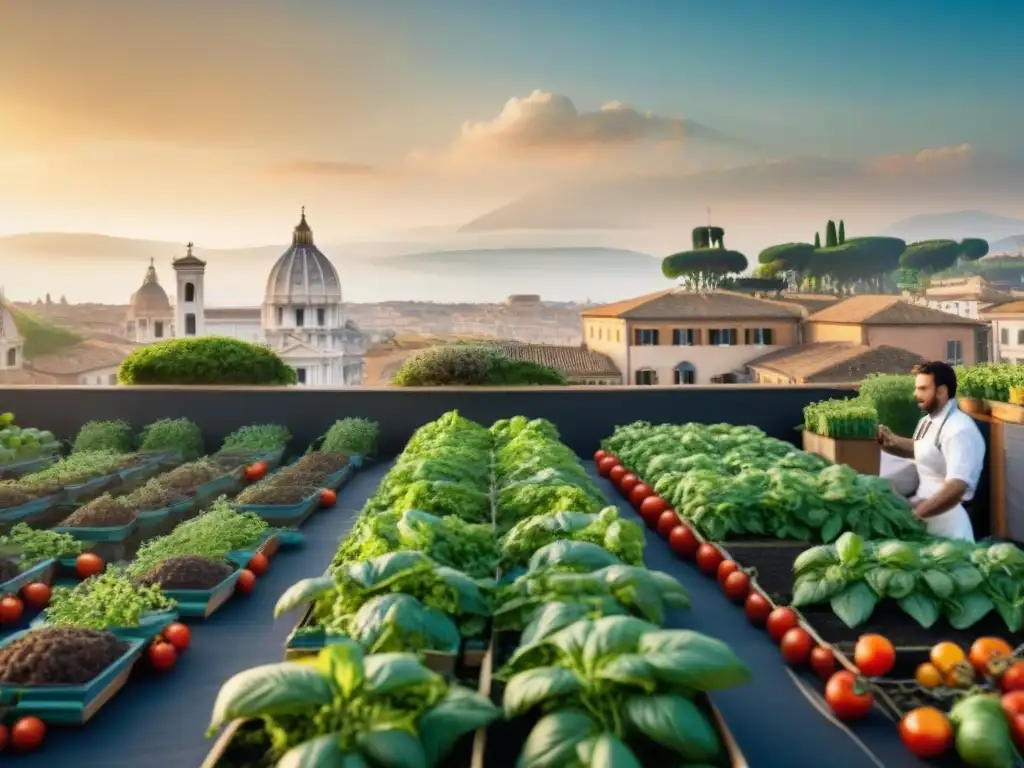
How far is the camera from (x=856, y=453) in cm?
543

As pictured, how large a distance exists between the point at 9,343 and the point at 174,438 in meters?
47.7

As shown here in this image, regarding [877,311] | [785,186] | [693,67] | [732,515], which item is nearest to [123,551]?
[732,515]

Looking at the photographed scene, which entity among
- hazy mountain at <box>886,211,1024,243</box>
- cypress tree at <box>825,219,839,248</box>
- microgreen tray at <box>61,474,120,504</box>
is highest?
cypress tree at <box>825,219,839,248</box>

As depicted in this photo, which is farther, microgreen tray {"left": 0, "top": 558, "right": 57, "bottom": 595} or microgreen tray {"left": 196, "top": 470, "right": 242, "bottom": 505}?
microgreen tray {"left": 196, "top": 470, "right": 242, "bottom": 505}

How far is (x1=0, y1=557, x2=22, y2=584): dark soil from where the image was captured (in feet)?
10.7

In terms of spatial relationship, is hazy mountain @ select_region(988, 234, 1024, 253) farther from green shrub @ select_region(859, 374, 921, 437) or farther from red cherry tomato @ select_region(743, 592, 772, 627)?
red cherry tomato @ select_region(743, 592, 772, 627)

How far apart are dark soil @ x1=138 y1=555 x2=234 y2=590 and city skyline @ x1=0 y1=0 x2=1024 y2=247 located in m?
23.2

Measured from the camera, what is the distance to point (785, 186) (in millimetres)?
62156

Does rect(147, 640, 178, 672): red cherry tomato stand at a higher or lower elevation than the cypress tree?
lower

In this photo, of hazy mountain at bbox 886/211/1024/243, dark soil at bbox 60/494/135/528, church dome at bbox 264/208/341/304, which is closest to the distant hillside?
church dome at bbox 264/208/341/304

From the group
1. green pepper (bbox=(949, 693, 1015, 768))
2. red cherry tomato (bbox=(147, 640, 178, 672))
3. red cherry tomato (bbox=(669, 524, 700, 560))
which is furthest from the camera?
red cherry tomato (bbox=(669, 524, 700, 560))

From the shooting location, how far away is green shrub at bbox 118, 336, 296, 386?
7.80 meters

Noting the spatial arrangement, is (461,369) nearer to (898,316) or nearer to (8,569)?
(8,569)

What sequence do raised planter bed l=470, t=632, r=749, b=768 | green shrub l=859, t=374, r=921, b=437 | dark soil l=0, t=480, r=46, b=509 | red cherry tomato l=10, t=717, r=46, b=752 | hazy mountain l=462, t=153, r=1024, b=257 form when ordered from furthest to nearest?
hazy mountain l=462, t=153, r=1024, b=257
green shrub l=859, t=374, r=921, b=437
dark soil l=0, t=480, r=46, b=509
red cherry tomato l=10, t=717, r=46, b=752
raised planter bed l=470, t=632, r=749, b=768
